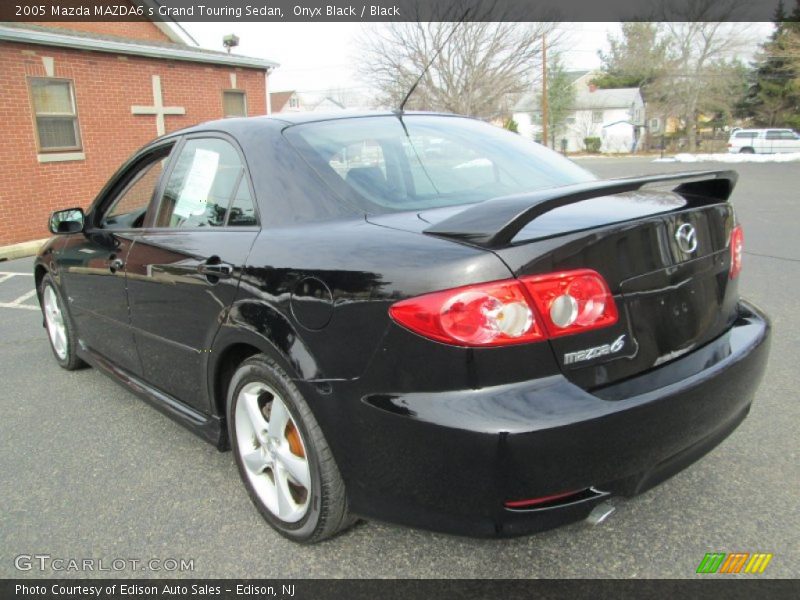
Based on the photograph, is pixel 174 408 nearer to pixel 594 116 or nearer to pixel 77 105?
pixel 77 105

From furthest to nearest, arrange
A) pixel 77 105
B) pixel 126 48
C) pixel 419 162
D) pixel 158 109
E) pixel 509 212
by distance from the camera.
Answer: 1. pixel 158 109
2. pixel 126 48
3. pixel 77 105
4. pixel 419 162
5. pixel 509 212

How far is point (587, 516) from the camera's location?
178 centimetres

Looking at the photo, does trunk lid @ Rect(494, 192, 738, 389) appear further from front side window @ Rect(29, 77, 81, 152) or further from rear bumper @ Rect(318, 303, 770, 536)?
front side window @ Rect(29, 77, 81, 152)

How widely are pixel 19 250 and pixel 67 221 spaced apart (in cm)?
822

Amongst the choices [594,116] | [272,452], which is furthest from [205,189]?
[594,116]

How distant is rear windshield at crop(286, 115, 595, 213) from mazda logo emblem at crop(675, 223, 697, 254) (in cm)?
70

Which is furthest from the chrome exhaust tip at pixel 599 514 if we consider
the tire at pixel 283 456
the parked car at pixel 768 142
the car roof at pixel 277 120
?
the parked car at pixel 768 142

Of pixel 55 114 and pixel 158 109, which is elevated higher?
pixel 158 109

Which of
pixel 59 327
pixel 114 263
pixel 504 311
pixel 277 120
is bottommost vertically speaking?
pixel 59 327

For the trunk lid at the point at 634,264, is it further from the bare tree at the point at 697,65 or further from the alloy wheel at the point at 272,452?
the bare tree at the point at 697,65

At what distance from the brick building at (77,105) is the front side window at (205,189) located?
9.55 metres

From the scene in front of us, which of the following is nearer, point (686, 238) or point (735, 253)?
point (686, 238)

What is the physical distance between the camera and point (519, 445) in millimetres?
1619

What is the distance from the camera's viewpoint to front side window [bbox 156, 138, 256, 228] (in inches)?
101
